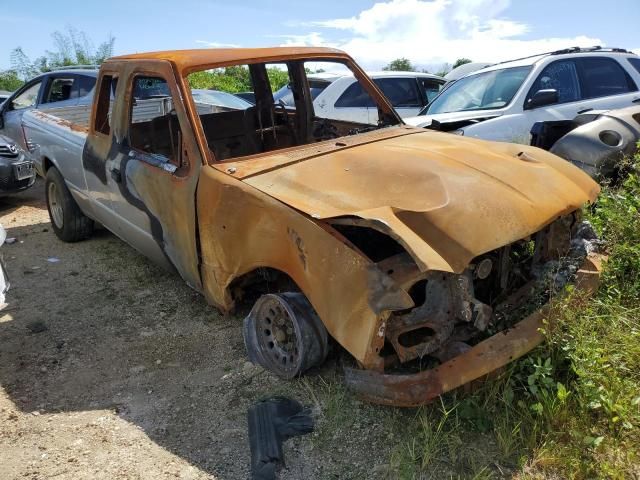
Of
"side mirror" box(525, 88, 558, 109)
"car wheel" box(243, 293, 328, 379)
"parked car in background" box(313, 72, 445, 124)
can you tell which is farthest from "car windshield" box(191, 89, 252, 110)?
"car wheel" box(243, 293, 328, 379)

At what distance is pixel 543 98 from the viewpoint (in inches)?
222

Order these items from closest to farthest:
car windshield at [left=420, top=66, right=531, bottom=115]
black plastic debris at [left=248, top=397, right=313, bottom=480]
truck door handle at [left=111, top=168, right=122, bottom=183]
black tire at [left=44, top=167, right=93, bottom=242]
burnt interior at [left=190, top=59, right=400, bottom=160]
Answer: black plastic debris at [left=248, top=397, right=313, bottom=480]
truck door handle at [left=111, top=168, right=122, bottom=183]
burnt interior at [left=190, top=59, right=400, bottom=160]
black tire at [left=44, top=167, right=93, bottom=242]
car windshield at [left=420, top=66, right=531, bottom=115]

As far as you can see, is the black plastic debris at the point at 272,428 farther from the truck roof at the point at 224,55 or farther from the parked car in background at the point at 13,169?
the parked car in background at the point at 13,169

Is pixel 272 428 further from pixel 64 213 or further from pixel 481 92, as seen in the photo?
pixel 481 92

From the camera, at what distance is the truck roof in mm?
3559

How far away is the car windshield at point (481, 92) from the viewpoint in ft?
20.3

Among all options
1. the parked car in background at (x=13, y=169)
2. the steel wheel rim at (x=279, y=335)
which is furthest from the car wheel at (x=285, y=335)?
the parked car in background at (x=13, y=169)

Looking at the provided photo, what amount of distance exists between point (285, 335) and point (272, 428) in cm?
52

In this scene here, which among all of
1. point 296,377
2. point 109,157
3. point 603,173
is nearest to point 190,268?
point 296,377

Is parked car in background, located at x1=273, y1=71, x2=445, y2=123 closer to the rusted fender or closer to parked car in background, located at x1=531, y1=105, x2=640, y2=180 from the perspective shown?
parked car in background, located at x1=531, y1=105, x2=640, y2=180

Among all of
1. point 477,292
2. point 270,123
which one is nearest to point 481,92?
point 270,123

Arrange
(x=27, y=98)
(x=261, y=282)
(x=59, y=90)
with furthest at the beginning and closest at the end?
(x=27, y=98) < (x=59, y=90) < (x=261, y=282)

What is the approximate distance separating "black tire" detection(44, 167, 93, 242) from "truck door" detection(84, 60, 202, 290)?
4.20ft

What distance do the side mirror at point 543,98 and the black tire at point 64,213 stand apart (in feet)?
15.8
